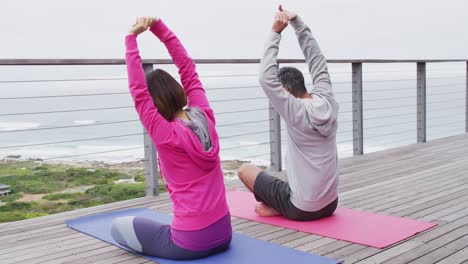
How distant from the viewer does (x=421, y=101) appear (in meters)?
6.22

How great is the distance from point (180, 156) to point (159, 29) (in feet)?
1.95

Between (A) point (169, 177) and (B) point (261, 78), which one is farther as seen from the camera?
(B) point (261, 78)

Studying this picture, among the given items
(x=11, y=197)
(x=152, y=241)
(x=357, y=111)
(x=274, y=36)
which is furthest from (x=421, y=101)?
(x=11, y=197)

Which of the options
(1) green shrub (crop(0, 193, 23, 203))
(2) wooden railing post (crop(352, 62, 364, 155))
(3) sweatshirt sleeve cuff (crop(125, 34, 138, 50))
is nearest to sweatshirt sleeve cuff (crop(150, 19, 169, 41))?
(3) sweatshirt sleeve cuff (crop(125, 34, 138, 50))

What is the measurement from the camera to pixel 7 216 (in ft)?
35.8

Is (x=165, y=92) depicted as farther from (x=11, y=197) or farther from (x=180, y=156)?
(x=11, y=197)

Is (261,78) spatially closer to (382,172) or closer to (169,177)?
(169,177)

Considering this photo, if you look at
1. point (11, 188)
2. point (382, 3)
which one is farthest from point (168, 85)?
point (11, 188)

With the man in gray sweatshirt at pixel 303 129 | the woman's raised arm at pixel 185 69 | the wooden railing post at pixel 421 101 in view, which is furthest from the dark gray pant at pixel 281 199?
the wooden railing post at pixel 421 101

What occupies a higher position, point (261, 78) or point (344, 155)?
point (261, 78)

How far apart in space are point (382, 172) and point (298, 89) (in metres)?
2.01

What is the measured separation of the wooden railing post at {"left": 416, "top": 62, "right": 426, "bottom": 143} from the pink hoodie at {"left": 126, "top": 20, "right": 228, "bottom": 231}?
4.39 meters

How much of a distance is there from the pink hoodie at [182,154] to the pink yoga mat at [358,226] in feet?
2.30

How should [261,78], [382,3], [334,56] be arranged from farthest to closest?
[382,3] < [334,56] < [261,78]
